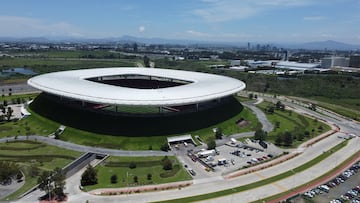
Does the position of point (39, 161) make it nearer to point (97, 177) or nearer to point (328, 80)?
point (97, 177)

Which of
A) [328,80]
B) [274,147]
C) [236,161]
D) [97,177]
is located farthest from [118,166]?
[328,80]

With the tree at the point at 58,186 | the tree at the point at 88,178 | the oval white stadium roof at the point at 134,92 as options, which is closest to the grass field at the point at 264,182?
the tree at the point at 88,178

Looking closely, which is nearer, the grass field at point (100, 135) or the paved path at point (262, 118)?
the grass field at point (100, 135)

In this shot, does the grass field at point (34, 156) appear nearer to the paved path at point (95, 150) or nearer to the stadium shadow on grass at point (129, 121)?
the paved path at point (95, 150)

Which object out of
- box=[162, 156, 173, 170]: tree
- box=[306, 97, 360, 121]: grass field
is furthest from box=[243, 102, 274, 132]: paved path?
box=[162, 156, 173, 170]: tree

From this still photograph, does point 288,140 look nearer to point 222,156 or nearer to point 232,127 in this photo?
point 232,127

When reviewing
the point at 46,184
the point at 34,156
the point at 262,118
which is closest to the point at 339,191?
the point at 262,118

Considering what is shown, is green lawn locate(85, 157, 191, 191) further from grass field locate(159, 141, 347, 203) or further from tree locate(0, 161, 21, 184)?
tree locate(0, 161, 21, 184)
